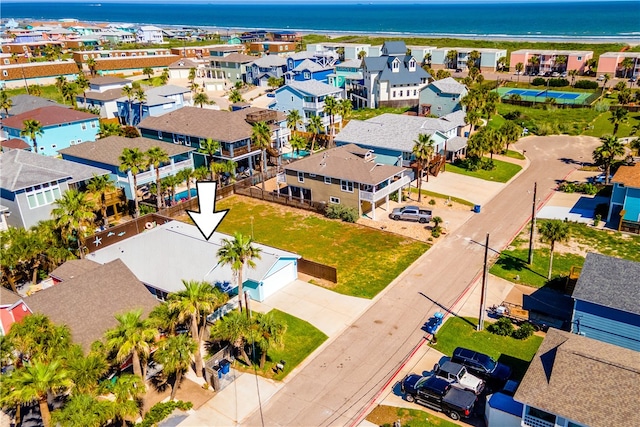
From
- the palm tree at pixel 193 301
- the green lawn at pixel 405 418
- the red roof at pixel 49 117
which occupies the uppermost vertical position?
the red roof at pixel 49 117

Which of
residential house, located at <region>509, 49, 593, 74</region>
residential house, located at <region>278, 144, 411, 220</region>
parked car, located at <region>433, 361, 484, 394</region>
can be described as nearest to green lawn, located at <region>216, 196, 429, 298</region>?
residential house, located at <region>278, 144, 411, 220</region>

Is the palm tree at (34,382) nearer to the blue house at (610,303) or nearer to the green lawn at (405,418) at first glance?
the green lawn at (405,418)

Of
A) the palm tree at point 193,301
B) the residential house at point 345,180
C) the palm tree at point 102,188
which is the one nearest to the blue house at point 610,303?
the palm tree at point 193,301

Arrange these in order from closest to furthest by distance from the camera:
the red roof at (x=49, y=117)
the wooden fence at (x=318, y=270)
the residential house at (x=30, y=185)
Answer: the wooden fence at (x=318, y=270) < the residential house at (x=30, y=185) < the red roof at (x=49, y=117)

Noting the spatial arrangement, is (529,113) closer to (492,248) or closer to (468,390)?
(492,248)

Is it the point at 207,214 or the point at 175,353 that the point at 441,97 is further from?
the point at 175,353

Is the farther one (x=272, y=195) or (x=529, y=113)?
(x=529, y=113)

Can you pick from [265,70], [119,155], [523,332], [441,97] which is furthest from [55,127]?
[523,332]

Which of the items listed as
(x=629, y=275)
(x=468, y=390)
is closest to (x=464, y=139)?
(x=629, y=275)
